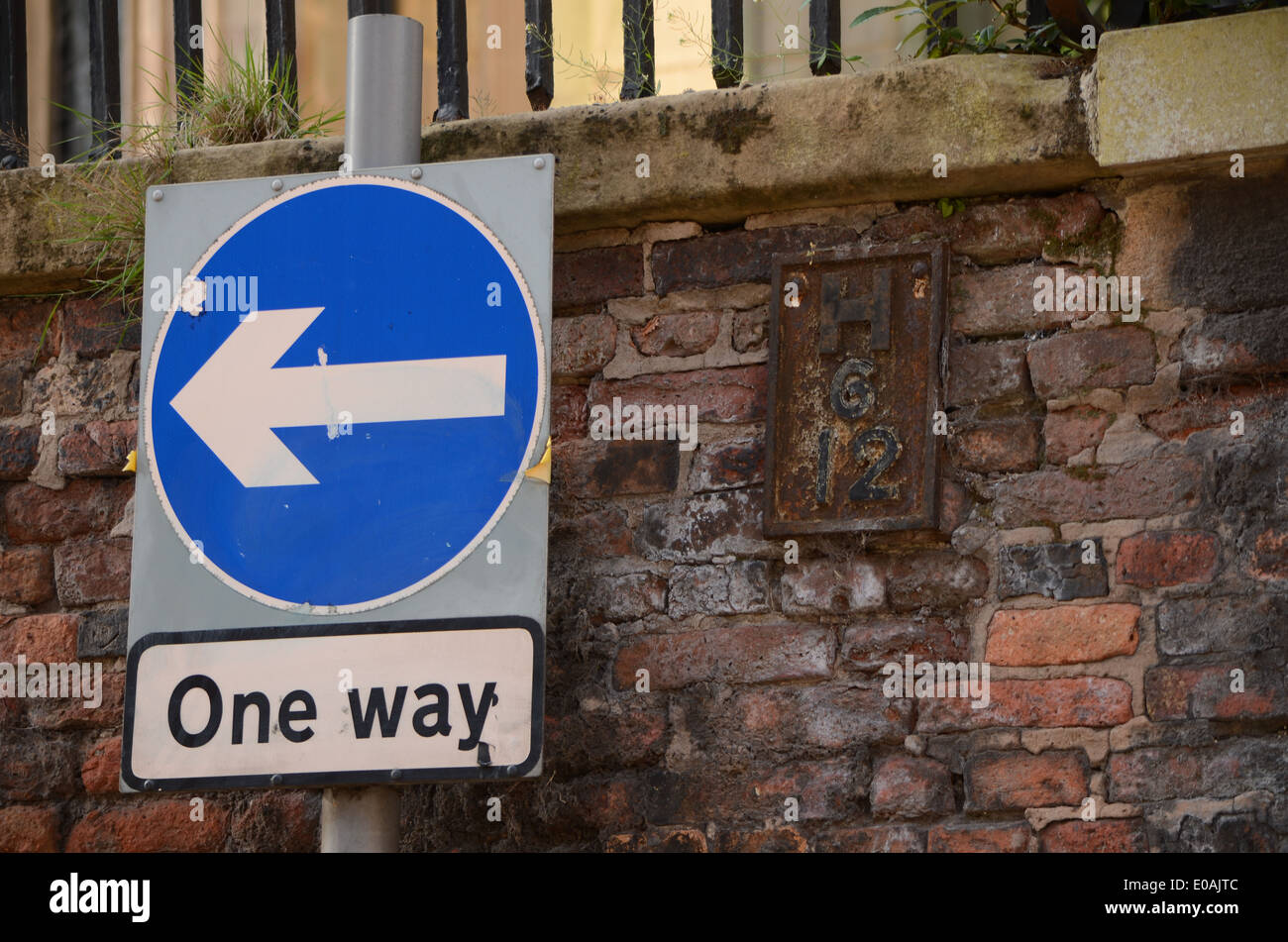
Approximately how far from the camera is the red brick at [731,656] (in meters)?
2.30

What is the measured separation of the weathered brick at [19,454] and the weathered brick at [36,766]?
43cm

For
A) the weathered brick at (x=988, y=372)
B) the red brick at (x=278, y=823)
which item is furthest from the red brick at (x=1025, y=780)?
the red brick at (x=278, y=823)

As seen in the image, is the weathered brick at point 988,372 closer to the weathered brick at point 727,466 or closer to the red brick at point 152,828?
the weathered brick at point 727,466

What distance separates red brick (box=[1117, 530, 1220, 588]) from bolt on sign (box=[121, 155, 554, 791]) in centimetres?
81

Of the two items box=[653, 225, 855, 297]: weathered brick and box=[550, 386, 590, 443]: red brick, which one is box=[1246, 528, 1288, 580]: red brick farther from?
box=[550, 386, 590, 443]: red brick

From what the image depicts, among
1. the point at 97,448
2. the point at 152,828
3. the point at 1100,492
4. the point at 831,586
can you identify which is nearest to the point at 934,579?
the point at 831,586

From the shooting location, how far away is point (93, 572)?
264 cm

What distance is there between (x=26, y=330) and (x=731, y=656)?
135cm

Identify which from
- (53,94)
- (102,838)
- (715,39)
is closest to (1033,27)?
(715,39)

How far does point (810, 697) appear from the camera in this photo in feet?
7.49

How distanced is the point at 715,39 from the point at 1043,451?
0.82 meters

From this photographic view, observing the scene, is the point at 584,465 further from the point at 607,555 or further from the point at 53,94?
the point at 53,94

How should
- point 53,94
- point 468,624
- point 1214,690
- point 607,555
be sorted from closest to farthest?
point 468,624 → point 1214,690 → point 607,555 → point 53,94

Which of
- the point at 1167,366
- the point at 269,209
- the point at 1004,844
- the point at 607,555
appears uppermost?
the point at 269,209
